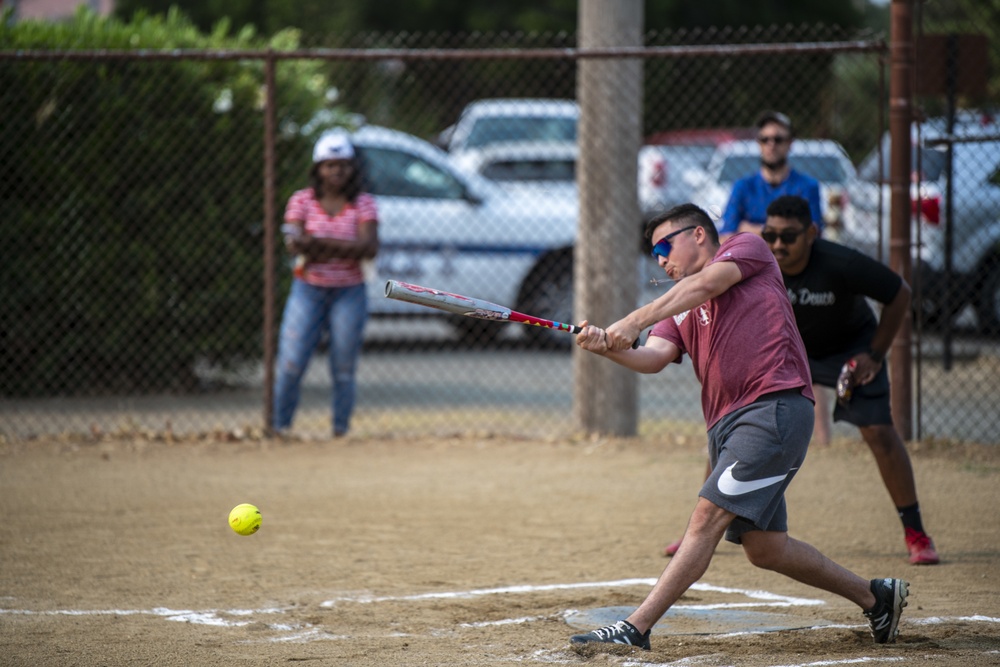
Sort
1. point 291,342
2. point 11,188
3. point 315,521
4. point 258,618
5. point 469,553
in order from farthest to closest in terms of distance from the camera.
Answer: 1. point 11,188
2. point 291,342
3. point 315,521
4. point 469,553
5. point 258,618

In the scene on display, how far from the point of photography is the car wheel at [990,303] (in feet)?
36.5

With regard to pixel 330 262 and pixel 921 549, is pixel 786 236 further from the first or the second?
pixel 330 262

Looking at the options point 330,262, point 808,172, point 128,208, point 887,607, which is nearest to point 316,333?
point 330,262

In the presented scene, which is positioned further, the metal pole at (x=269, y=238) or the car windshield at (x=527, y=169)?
the car windshield at (x=527, y=169)

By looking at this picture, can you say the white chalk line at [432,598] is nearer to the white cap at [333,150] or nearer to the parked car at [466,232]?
the white cap at [333,150]

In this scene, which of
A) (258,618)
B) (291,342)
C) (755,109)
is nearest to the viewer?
(258,618)

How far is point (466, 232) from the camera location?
A: 1183 cm

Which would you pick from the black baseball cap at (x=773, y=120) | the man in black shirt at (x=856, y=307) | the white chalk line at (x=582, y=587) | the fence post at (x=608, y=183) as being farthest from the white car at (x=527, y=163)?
the white chalk line at (x=582, y=587)

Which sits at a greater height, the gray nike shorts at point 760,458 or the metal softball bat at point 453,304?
the metal softball bat at point 453,304

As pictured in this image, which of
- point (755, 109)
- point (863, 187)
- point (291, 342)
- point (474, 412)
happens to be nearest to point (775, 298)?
point (291, 342)

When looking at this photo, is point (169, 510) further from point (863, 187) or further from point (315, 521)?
point (863, 187)

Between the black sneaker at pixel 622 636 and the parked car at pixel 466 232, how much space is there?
7700 millimetres

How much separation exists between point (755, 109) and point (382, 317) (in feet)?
29.9

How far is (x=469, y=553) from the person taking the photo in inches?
229
